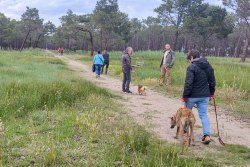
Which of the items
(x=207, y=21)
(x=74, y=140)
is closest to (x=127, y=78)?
(x=74, y=140)

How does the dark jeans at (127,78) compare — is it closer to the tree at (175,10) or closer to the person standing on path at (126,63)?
the person standing on path at (126,63)

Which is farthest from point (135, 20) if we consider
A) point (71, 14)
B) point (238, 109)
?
point (238, 109)

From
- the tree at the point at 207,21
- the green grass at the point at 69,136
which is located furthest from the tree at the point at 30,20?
the green grass at the point at 69,136

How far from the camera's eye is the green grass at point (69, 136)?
18.1ft

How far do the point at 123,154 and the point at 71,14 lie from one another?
298 ft

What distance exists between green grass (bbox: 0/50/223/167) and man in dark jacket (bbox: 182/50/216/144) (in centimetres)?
116

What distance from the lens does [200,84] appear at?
23.9ft

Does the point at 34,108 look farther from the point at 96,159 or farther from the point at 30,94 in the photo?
the point at 96,159

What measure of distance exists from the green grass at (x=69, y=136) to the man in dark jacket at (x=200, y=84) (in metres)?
1.16

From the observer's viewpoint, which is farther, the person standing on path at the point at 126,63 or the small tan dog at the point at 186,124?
the person standing on path at the point at 126,63

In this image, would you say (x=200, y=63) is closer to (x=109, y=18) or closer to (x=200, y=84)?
(x=200, y=84)

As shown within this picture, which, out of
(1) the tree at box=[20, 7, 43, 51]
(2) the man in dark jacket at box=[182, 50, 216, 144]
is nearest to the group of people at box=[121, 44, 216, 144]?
(2) the man in dark jacket at box=[182, 50, 216, 144]

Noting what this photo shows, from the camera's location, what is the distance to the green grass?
5512 millimetres

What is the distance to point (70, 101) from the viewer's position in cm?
1034
